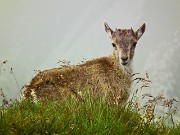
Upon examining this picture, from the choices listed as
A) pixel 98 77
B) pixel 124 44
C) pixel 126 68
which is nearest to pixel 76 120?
pixel 98 77

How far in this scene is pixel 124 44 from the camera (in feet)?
58.5

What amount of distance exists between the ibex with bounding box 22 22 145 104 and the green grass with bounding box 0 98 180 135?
11.0 feet

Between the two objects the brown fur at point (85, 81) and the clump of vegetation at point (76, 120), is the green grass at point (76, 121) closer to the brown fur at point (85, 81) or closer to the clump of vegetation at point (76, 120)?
the clump of vegetation at point (76, 120)

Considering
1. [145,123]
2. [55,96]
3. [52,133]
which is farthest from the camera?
[55,96]

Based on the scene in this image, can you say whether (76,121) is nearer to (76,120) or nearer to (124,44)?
(76,120)

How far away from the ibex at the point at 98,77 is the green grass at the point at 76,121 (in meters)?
3.34

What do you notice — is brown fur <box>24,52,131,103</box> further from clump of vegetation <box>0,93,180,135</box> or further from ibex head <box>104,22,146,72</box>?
clump of vegetation <box>0,93,180,135</box>

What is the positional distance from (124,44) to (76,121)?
7.16 metres

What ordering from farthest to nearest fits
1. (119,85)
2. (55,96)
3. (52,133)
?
(119,85) < (55,96) < (52,133)

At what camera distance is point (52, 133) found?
34.4 ft

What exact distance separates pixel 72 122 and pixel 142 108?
1740mm

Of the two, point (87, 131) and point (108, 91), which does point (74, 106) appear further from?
point (108, 91)

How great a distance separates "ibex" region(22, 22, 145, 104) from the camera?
1611 cm

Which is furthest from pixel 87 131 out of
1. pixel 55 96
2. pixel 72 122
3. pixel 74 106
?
pixel 55 96
